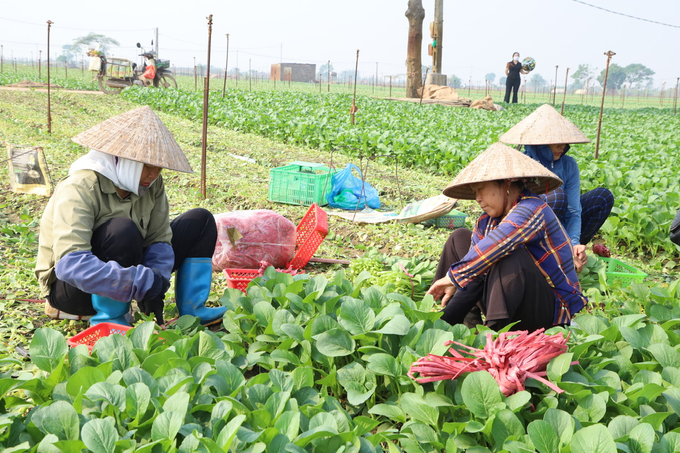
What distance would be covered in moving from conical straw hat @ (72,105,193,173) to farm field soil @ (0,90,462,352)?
35.4 inches

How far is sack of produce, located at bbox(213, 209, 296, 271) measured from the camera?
347cm

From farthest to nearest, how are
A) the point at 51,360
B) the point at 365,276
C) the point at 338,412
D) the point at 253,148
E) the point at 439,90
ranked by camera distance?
the point at 439,90
the point at 253,148
the point at 365,276
the point at 51,360
the point at 338,412

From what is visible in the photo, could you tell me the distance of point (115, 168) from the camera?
2.29m

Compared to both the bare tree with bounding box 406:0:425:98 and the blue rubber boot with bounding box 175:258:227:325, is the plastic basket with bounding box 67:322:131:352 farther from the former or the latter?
the bare tree with bounding box 406:0:425:98

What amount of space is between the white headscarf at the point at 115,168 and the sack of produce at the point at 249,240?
3.70ft

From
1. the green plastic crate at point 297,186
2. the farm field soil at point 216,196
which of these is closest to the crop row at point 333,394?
the farm field soil at point 216,196

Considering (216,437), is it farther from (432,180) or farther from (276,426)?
(432,180)

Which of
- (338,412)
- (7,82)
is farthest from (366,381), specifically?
(7,82)

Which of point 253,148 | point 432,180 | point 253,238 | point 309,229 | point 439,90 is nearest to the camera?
point 253,238

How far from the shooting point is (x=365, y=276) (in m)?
2.63

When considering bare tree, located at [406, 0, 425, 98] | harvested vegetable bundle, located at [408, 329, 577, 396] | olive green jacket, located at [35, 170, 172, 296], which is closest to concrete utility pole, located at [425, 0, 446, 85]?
bare tree, located at [406, 0, 425, 98]

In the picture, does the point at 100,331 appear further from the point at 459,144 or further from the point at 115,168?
the point at 459,144

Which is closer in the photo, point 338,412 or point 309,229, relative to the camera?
point 338,412

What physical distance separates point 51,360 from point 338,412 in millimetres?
945
